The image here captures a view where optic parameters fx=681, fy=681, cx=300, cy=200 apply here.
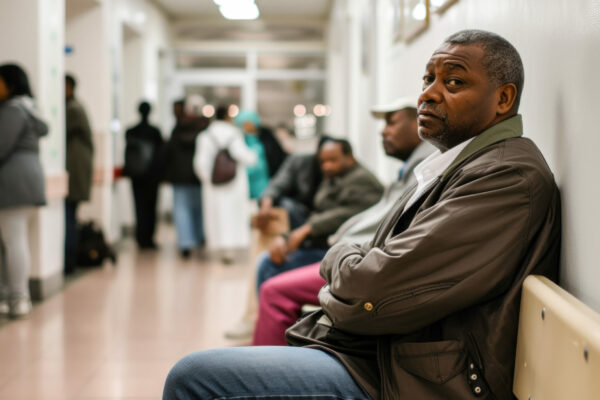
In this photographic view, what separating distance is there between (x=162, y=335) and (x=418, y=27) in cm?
228

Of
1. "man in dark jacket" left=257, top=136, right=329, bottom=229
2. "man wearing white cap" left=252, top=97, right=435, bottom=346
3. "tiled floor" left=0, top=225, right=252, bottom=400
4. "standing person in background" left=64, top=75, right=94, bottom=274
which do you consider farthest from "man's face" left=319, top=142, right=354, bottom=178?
"standing person in background" left=64, top=75, right=94, bottom=274

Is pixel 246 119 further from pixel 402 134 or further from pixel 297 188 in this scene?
pixel 402 134

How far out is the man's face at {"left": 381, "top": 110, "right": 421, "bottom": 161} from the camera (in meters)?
2.91

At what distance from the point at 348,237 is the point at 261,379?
4.44 feet

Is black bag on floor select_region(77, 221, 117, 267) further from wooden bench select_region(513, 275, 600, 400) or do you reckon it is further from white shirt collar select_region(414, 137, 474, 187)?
wooden bench select_region(513, 275, 600, 400)

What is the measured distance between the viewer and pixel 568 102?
56.4 inches

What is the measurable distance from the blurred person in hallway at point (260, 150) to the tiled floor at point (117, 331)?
1.45 metres

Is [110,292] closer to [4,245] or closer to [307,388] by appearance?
[4,245]

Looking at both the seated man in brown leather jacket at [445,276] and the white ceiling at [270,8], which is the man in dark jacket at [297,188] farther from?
the white ceiling at [270,8]

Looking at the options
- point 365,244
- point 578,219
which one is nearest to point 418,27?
point 365,244

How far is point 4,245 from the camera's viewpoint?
4.54 m

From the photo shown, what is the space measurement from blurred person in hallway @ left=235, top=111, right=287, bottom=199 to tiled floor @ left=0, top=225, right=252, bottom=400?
145 cm

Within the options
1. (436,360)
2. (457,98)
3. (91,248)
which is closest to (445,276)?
(436,360)

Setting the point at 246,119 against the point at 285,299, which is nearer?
the point at 285,299
